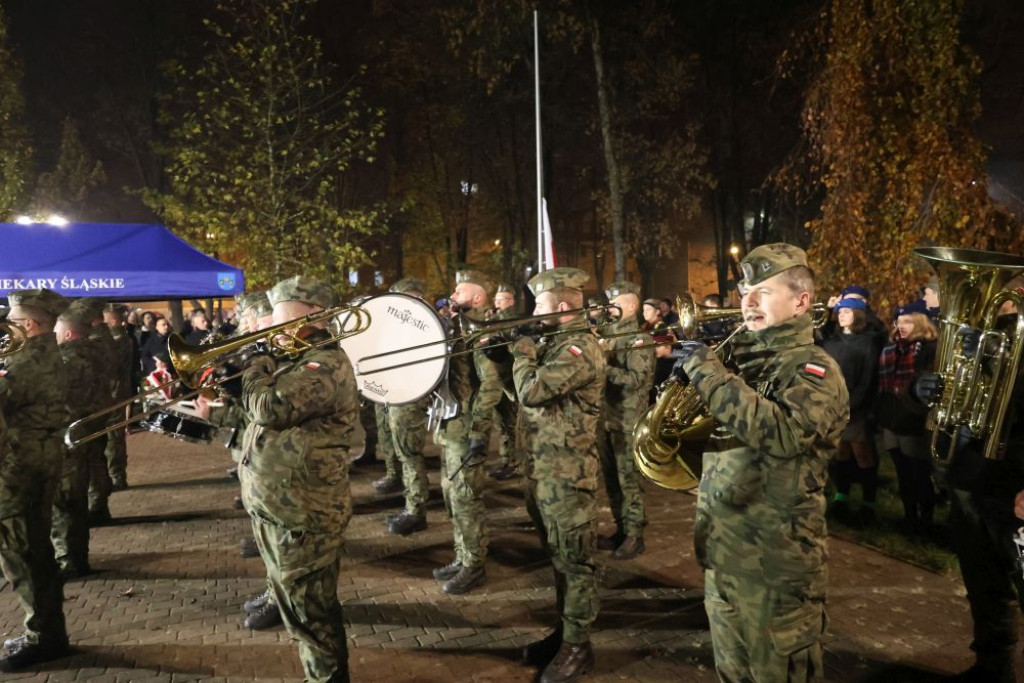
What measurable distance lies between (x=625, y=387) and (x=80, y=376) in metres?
4.74

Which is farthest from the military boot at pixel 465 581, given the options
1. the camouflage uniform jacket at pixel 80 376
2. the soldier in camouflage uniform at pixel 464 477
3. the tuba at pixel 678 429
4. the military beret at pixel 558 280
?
the camouflage uniform jacket at pixel 80 376

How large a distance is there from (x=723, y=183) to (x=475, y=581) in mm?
20677

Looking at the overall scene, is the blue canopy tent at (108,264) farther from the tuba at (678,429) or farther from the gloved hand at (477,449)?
the tuba at (678,429)

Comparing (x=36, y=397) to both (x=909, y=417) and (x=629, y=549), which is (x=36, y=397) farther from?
(x=909, y=417)

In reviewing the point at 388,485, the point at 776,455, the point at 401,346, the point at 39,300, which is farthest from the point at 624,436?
the point at 39,300

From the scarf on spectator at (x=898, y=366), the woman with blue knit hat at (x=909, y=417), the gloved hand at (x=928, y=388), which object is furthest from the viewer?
the scarf on spectator at (x=898, y=366)

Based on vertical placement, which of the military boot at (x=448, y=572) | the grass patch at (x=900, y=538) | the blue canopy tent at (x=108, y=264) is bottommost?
the grass patch at (x=900, y=538)

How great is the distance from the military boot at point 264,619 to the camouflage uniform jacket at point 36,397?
1696 mm

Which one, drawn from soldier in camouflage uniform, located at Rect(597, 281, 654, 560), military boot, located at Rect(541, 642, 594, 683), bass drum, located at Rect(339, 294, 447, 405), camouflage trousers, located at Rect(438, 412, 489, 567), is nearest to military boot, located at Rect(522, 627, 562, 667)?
military boot, located at Rect(541, 642, 594, 683)

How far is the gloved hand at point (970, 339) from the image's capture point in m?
3.84

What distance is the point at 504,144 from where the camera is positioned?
2675 centimetres

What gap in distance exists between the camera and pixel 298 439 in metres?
3.82

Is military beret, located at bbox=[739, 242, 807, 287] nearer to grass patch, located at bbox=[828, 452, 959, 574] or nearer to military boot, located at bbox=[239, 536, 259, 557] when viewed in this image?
grass patch, located at bbox=[828, 452, 959, 574]

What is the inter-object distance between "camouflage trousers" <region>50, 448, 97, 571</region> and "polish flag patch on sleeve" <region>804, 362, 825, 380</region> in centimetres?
608
